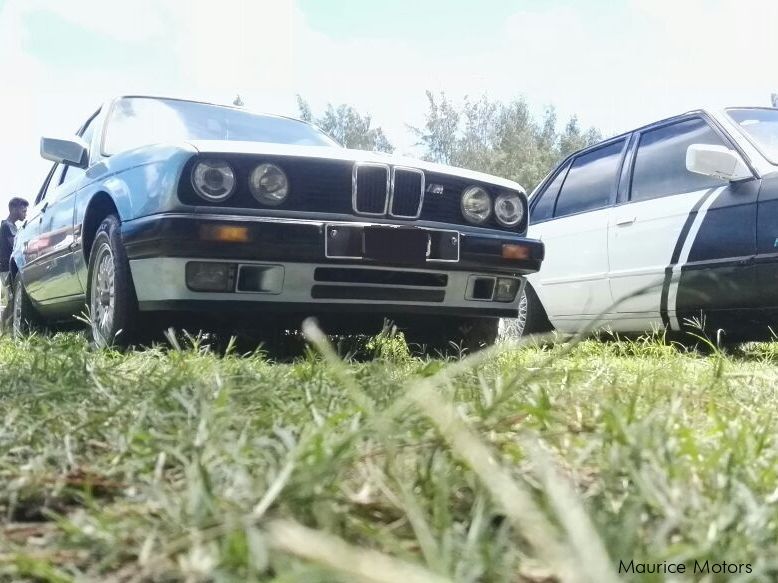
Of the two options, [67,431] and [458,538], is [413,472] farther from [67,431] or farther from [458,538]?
[67,431]

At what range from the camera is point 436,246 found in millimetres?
3484

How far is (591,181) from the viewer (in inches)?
220

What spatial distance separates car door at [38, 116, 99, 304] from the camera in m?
4.45

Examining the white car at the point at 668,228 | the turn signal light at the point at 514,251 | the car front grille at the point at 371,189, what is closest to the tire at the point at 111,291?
the car front grille at the point at 371,189

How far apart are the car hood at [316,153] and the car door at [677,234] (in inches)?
47.3

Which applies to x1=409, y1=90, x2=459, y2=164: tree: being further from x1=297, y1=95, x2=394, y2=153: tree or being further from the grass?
the grass

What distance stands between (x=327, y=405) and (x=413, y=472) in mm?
487

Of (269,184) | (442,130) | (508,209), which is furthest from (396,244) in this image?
(442,130)

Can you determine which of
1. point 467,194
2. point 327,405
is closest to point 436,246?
point 467,194

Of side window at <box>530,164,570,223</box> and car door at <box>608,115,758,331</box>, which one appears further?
side window at <box>530,164,570,223</box>

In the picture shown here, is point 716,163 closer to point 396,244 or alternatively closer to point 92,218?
point 396,244

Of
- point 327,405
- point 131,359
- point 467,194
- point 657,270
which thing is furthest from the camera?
point 657,270

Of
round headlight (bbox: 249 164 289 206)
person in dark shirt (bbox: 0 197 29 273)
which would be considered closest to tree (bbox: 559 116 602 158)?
person in dark shirt (bbox: 0 197 29 273)

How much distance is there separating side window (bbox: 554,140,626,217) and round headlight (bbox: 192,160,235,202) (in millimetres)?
2964
